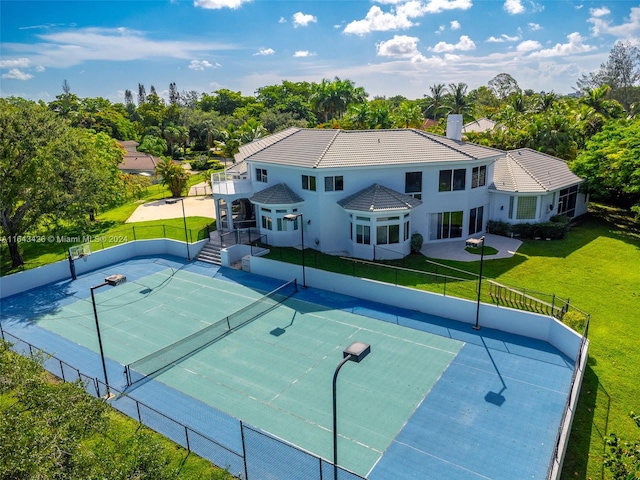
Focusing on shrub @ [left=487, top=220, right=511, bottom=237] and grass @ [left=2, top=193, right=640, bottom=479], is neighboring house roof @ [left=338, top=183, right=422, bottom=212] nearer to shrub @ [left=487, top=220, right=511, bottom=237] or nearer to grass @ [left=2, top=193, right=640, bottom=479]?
grass @ [left=2, top=193, right=640, bottom=479]

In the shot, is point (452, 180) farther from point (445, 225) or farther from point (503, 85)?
point (503, 85)

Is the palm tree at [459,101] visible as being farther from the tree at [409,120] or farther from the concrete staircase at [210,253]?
the concrete staircase at [210,253]

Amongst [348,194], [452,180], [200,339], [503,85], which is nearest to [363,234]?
[348,194]

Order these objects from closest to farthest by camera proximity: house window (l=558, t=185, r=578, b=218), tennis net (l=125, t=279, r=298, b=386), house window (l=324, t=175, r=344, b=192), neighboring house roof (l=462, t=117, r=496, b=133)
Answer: tennis net (l=125, t=279, r=298, b=386) < house window (l=324, t=175, r=344, b=192) < house window (l=558, t=185, r=578, b=218) < neighboring house roof (l=462, t=117, r=496, b=133)

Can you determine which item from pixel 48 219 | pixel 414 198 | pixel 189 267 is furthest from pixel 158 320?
pixel 414 198

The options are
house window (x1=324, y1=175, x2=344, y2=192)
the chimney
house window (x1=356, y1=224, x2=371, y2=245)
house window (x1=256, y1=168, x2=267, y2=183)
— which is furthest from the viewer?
the chimney

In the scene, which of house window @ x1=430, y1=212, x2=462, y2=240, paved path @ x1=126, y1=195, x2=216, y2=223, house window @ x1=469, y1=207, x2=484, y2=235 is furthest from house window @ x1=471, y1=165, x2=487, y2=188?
paved path @ x1=126, y1=195, x2=216, y2=223

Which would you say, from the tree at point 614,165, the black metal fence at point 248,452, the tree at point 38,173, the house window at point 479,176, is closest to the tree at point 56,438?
the black metal fence at point 248,452
